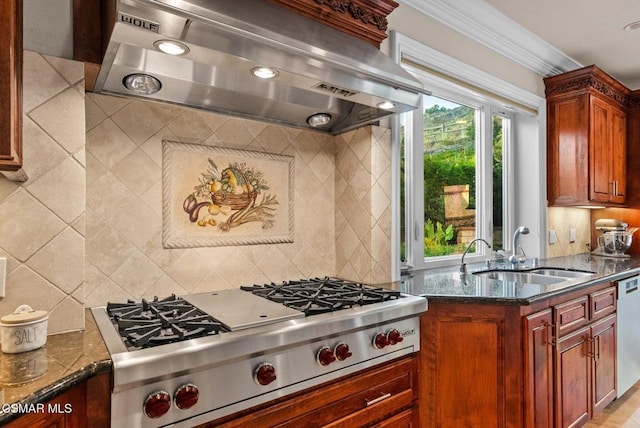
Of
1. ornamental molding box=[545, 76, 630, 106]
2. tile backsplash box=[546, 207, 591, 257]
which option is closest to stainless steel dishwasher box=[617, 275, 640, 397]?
tile backsplash box=[546, 207, 591, 257]

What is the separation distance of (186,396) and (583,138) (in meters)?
3.36

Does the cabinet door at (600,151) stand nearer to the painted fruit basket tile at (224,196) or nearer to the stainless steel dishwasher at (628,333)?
the stainless steel dishwasher at (628,333)

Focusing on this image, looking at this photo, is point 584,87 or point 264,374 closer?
point 264,374

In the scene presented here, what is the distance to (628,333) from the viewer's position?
107 inches

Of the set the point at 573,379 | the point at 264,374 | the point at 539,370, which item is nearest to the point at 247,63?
the point at 264,374

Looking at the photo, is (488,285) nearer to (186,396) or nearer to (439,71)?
(439,71)

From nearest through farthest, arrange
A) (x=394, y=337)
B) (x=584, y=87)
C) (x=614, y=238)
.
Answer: (x=394, y=337) → (x=584, y=87) → (x=614, y=238)

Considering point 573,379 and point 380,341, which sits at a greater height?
point 380,341

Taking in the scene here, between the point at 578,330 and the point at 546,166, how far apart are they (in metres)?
1.63

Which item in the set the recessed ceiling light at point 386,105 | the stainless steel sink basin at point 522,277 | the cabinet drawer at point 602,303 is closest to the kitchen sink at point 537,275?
the stainless steel sink basin at point 522,277

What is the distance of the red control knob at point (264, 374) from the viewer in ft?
3.88

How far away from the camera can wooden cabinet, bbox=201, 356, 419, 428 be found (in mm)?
1224

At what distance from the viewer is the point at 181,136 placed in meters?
1.68

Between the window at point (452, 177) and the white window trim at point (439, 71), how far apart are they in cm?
8
